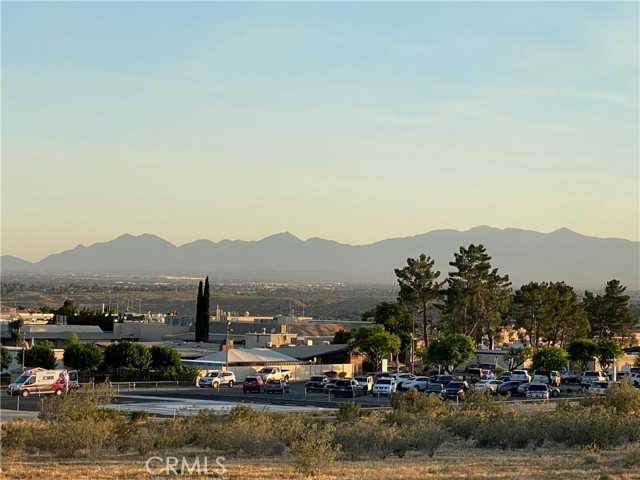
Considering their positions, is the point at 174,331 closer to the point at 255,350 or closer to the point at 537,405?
the point at 255,350

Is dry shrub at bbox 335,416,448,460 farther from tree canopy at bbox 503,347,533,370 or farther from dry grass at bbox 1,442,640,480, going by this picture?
tree canopy at bbox 503,347,533,370

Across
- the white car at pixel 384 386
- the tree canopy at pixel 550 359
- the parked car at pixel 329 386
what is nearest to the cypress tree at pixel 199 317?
the tree canopy at pixel 550 359

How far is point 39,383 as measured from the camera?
54.3m

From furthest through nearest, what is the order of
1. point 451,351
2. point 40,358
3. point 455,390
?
point 451,351 → point 40,358 → point 455,390

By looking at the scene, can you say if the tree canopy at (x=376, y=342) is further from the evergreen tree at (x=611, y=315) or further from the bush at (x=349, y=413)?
the bush at (x=349, y=413)

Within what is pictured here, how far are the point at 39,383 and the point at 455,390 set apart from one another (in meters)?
21.7

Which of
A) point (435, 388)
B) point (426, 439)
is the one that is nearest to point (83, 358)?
A: point (435, 388)

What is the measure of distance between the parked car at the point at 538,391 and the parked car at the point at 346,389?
920 centimetres

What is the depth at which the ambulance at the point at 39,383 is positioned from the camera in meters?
53.7

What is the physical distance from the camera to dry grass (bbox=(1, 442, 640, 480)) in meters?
24.7

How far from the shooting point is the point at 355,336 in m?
78.1

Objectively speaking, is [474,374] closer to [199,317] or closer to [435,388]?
[435,388]

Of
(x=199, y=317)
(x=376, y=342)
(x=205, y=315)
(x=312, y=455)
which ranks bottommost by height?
(x=312, y=455)

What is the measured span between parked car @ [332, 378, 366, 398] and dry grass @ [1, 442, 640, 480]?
2711 centimetres
